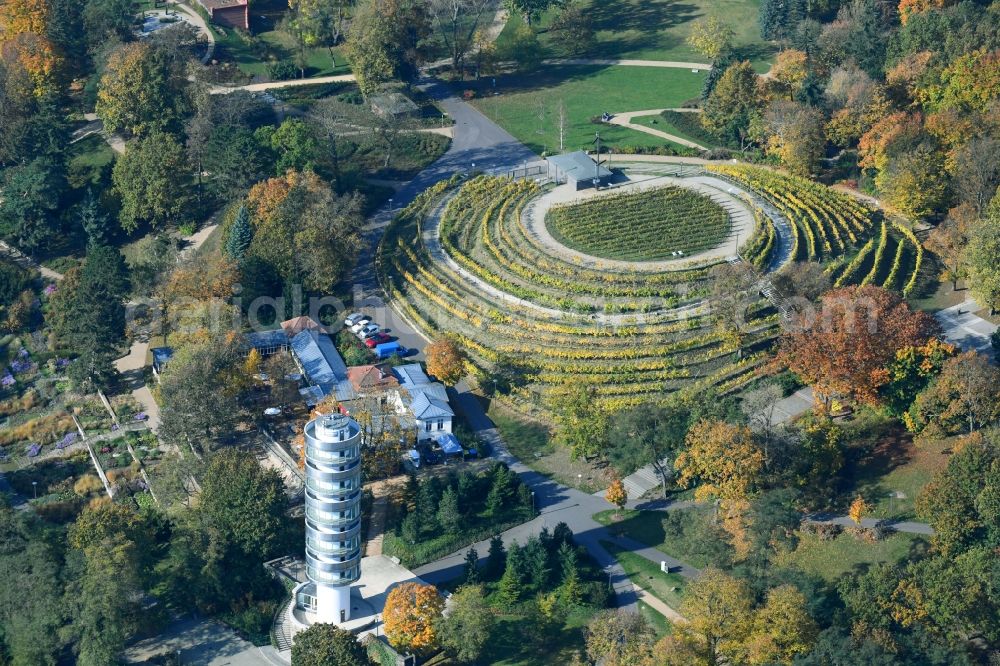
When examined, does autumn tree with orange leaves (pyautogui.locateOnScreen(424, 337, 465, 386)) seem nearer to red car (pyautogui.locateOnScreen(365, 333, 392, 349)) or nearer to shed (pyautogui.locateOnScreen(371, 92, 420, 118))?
red car (pyautogui.locateOnScreen(365, 333, 392, 349))

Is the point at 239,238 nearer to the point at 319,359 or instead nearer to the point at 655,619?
the point at 319,359

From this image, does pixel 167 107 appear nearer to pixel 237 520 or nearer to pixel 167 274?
pixel 167 274

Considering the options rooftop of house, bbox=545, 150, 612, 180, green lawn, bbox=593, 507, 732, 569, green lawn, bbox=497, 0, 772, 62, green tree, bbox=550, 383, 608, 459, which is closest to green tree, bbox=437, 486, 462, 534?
green lawn, bbox=593, 507, 732, 569

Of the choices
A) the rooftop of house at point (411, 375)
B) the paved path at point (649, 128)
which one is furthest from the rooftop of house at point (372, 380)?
the paved path at point (649, 128)

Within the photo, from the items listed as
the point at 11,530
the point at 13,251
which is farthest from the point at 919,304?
the point at 13,251

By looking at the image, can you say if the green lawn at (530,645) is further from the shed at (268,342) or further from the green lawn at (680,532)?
the shed at (268,342)

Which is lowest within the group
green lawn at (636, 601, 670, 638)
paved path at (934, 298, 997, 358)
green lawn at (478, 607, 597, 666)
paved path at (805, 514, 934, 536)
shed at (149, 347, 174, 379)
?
green lawn at (478, 607, 597, 666)

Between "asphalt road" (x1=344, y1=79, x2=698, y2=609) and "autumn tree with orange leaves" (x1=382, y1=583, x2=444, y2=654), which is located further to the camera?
"asphalt road" (x1=344, y1=79, x2=698, y2=609)

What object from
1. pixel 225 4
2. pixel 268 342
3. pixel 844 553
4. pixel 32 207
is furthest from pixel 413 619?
pixel 225 4
